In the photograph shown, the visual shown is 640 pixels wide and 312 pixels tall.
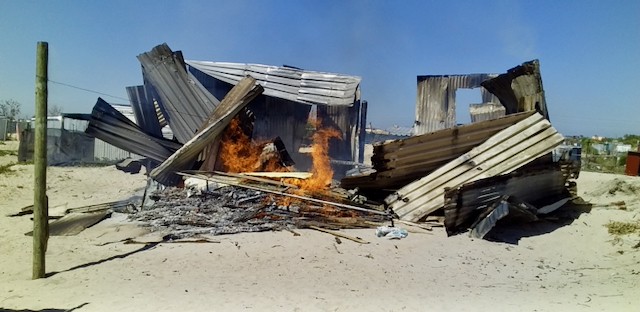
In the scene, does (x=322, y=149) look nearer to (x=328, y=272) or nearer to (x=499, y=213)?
(x=499, y=213)

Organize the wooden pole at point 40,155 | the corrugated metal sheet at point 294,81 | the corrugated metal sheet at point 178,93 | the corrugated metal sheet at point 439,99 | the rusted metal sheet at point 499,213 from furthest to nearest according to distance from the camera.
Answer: the corrugated metal sheet at point 439,99 → the corrugated metal sheet at point 294,81 → the corrugated metal sheet at point 178,93 → the rusted metal sheet at point 499,213 → the wooden pole at point 40,155

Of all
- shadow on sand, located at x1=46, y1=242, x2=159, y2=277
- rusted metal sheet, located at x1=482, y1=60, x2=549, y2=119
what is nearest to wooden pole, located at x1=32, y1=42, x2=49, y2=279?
shadow on sand, located at x1=46, y1=242, x2=159, y2=277

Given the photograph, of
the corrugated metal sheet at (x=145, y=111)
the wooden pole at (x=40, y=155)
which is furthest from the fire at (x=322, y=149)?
the wooden pole at (x=40, y=155)

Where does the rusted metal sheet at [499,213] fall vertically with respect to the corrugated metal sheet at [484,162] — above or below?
below

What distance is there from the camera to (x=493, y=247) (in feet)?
27.0

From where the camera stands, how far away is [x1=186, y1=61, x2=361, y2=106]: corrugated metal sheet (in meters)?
15.4

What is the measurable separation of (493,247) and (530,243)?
103cm

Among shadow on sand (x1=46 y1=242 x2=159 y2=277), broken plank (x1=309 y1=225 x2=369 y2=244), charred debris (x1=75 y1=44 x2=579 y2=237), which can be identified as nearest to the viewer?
shadow on sand (x1=46 y1=242 x2=159 y2=277)

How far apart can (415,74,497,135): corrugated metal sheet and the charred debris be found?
4270 millimetres

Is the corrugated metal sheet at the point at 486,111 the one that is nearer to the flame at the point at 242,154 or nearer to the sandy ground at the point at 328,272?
the sandy ground at the point at 328,272

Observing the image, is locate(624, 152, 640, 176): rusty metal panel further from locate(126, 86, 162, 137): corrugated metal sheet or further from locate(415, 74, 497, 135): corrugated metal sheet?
locate(126, 86, 162, 137): corrugated metal sheet

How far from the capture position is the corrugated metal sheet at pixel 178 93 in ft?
43.9

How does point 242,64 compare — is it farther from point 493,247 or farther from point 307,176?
point 493,247

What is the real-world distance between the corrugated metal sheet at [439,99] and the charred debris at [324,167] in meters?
4.27
